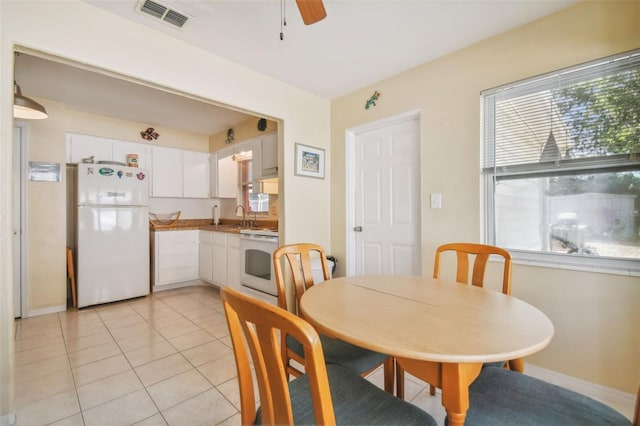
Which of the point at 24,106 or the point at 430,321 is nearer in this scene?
the point at 430,321

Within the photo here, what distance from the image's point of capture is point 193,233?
172 inches

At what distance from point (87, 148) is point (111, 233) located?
1234mm

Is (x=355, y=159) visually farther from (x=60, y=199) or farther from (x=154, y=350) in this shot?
(x=60, y=199)

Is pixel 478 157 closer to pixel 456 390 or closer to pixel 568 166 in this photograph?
pixel 568 166

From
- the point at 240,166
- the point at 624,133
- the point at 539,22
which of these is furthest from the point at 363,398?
the point at 240,166

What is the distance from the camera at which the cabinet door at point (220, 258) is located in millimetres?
3891

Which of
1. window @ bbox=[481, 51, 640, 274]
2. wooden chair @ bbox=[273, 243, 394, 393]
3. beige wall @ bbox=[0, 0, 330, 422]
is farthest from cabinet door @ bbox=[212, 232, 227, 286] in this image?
window @ bbox=[481, 51, 640, 274]

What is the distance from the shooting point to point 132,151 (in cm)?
408

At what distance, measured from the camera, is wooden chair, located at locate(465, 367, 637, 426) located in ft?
3.01

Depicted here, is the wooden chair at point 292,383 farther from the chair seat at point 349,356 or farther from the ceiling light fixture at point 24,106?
the ceiling light fixture at point 24,106

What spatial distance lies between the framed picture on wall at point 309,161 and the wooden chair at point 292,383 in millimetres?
2184

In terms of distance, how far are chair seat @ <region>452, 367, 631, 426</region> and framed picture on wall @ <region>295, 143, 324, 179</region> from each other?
2377 mm

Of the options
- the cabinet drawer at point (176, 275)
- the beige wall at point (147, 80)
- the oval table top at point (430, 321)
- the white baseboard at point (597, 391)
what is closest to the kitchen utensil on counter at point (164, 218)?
the cabinet drawer at point (176, 275)

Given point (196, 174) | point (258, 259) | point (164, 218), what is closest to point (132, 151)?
point (196, 174)
